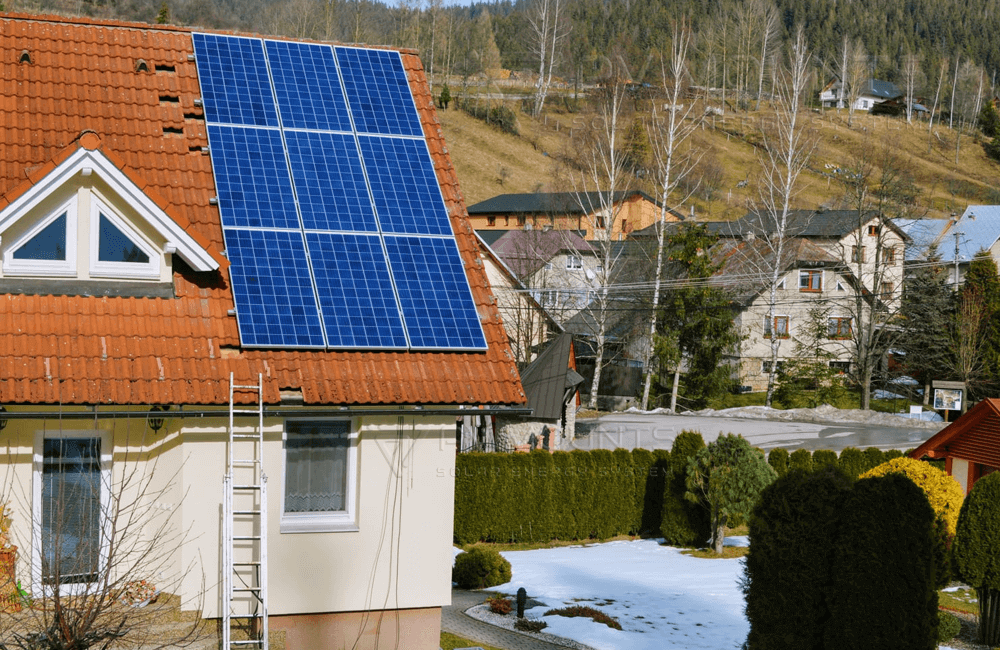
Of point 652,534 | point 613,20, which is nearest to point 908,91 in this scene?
point 613,20

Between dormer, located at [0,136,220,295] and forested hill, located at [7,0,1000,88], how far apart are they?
79452 mm

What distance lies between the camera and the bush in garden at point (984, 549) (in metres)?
18.0

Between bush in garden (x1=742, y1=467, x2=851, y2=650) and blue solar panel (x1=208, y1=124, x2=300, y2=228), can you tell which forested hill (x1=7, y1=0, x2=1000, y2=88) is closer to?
blue solar panel (x1=208, y1=124, x2=300, y2=228)

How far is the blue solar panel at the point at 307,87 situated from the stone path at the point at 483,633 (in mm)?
9392

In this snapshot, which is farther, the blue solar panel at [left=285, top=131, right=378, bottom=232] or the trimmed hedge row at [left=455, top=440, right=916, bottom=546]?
the trimmed hedge row at [left=455, top=440, right=916, bottom=546]

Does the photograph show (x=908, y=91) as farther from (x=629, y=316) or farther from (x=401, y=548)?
(x=401, y=548)

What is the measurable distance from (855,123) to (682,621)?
4825 inches

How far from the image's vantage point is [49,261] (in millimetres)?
10641

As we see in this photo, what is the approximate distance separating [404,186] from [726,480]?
17267 millimetres

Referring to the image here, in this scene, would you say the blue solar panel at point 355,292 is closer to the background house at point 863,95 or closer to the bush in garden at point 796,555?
the bush in garden at point 796,555

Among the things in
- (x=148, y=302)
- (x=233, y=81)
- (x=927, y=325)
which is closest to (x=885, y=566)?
(x=148, y=302)

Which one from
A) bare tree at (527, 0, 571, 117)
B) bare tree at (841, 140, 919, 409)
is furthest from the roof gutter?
bare tree at (527, 0, 571, 117)

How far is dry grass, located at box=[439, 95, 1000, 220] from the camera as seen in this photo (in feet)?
307

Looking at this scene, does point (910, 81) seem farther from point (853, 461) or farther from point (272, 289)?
point (272, 289)
